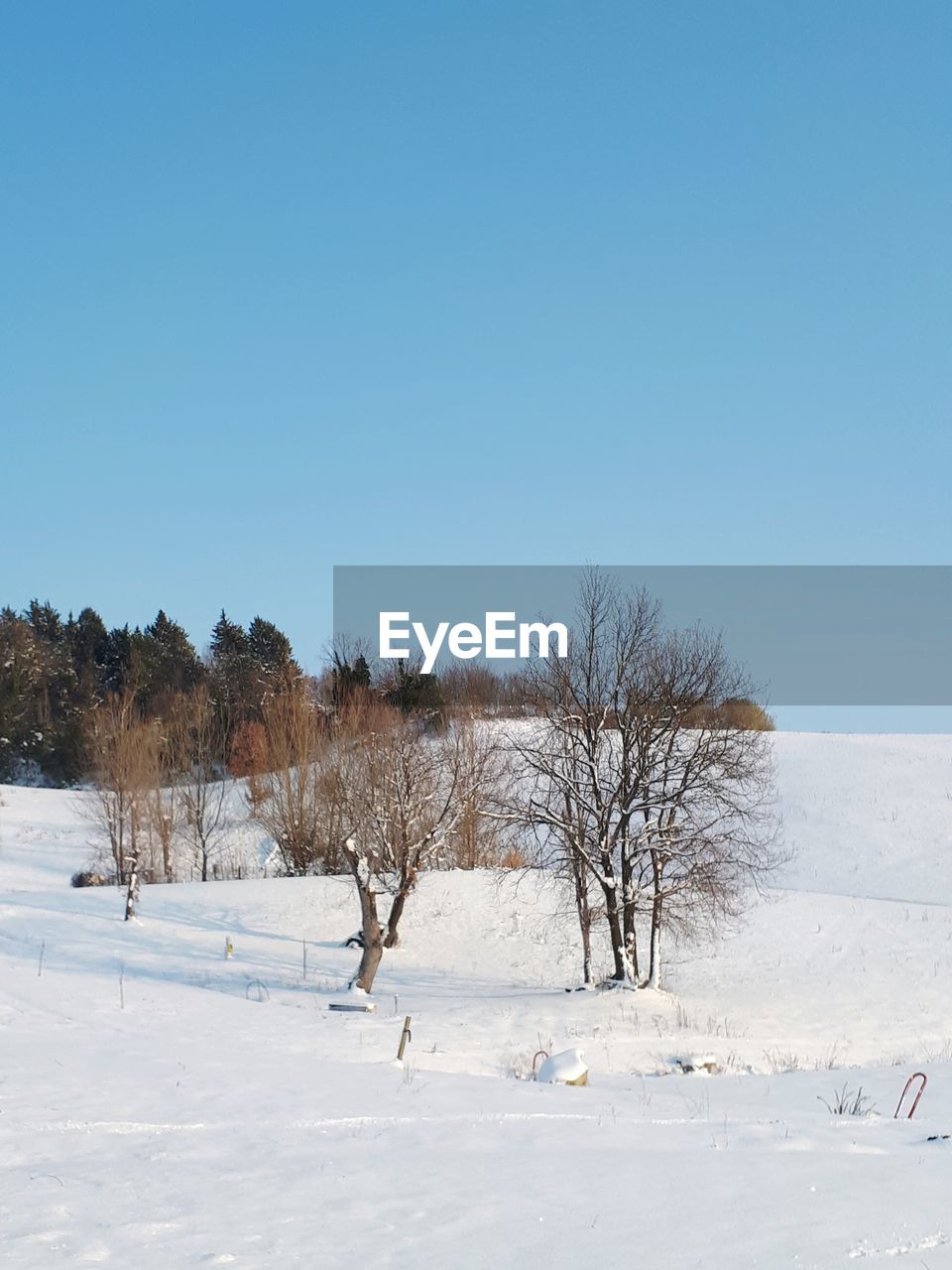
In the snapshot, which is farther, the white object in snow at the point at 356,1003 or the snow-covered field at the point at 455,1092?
the white object in snow at the point at 356,1003

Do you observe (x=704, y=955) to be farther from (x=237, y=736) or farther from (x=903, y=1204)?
(x=237, y=736)

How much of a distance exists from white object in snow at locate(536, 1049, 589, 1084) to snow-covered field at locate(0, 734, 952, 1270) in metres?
0.48

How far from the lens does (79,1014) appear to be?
17.2 m

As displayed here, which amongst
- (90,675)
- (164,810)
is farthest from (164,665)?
(164,810)

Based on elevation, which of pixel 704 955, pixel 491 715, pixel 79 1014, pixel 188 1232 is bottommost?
pixel 704 955

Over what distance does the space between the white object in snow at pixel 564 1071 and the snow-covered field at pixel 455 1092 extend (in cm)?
48

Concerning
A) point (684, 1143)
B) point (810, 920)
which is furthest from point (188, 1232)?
point (810, 920)

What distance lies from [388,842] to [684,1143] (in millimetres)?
19392

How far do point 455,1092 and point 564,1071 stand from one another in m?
2.50

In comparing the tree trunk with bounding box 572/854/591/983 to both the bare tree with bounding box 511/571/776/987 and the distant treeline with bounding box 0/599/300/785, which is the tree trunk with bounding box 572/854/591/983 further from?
the distant treeline with bounding box 0/599/300/785

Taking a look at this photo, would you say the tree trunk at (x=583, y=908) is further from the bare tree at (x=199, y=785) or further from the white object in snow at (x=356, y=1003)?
the bare tree at (x=199, y=785)

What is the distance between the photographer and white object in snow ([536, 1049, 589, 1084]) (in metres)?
14.4

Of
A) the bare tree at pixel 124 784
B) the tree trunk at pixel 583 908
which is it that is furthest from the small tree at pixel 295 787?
the tree trunk at pixel 583 908

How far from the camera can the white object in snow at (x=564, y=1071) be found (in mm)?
14438
